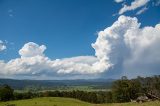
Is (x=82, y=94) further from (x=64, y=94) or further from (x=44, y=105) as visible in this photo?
(x=44, y=105)

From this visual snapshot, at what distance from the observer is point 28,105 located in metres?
56.5

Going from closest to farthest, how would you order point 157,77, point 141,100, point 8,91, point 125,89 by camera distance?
point 141,100, point 125,89, point 8,91, point 157,77

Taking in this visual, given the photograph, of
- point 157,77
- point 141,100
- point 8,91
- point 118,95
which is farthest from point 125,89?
point 141,100

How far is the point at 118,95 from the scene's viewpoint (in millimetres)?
96938

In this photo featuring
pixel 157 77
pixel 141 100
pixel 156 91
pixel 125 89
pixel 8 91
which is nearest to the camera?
pixel 156 91

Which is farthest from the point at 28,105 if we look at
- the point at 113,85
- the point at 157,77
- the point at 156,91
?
the point at 157,77

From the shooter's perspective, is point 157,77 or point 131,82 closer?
point 131,82

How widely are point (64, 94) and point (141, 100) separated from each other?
10221 centimetres

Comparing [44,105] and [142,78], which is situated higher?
[142,78]

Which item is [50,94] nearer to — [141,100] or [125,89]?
[125,89]

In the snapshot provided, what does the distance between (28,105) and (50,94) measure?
7856 centimetres

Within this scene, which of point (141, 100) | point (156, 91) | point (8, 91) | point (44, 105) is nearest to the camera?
point (156, 91)

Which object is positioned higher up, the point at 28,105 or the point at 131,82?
the point at 131,82

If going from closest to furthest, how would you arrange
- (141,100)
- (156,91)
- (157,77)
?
(156,91) → (141,100) → (157,77)
